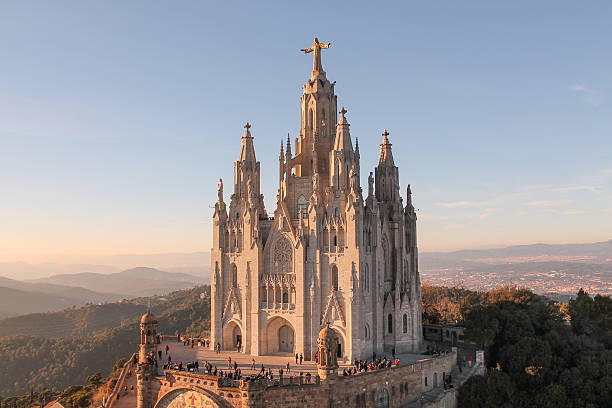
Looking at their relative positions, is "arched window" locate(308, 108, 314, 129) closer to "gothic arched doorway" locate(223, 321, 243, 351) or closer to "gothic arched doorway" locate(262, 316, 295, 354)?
"gothic arched doorway" locate(262, 316, 295, 354)

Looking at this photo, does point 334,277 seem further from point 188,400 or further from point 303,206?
point 188,400

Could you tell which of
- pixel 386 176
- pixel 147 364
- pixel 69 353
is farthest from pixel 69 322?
pixel 386 176

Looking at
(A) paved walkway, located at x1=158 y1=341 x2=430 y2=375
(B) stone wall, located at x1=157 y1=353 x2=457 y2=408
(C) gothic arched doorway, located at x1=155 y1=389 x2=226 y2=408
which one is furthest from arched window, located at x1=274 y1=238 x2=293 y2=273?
(C) gothic arched doorway, located at x1=155 y1=389 x2=226 y2=408

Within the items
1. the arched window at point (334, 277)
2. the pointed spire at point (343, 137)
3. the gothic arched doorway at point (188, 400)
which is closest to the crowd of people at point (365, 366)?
the arched window at point (334, 277)

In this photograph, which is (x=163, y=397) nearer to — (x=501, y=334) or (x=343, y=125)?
(x=343, y=125)

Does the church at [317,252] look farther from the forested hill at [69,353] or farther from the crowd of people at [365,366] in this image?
the forested hill at [69,353]

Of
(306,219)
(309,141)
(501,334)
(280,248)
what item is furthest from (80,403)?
(501,334)
